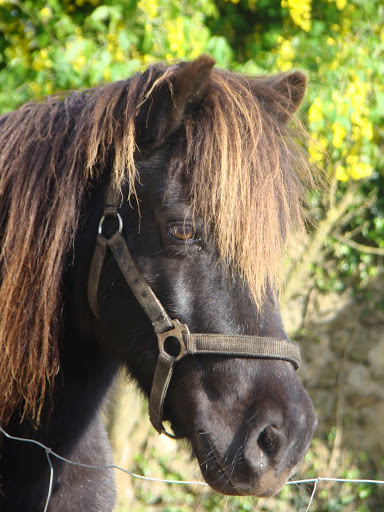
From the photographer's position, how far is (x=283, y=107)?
5.58 feet

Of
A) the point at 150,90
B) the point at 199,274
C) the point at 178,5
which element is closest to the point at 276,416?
the point at 199,274

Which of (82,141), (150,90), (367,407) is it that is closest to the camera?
(150,90)

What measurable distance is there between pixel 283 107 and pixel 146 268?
2.23 ft

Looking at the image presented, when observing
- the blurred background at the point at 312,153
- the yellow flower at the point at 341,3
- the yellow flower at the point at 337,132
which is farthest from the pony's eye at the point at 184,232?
the yellow flower at the point at 341,3

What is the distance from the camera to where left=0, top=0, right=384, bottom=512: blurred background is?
9.82 ft

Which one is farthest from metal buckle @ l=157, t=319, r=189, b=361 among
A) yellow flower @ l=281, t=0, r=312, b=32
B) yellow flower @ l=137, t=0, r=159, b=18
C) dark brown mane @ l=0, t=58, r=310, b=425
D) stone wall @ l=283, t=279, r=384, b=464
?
stone wall @ l=283, t=279, r=384, b=464

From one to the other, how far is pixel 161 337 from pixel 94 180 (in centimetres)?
49

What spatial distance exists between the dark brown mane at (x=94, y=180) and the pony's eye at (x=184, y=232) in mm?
51

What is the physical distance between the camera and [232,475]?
1337 millimetres

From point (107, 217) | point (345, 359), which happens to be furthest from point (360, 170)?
point (107, 217)

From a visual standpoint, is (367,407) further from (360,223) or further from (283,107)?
(283,107)

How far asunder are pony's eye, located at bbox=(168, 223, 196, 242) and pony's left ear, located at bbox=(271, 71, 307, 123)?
0.52m

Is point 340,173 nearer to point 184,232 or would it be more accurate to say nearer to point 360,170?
point 360,170

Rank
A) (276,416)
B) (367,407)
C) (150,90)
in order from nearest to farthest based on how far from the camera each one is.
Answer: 1. (276,416)
2. (150,90)
3. (367,407)
